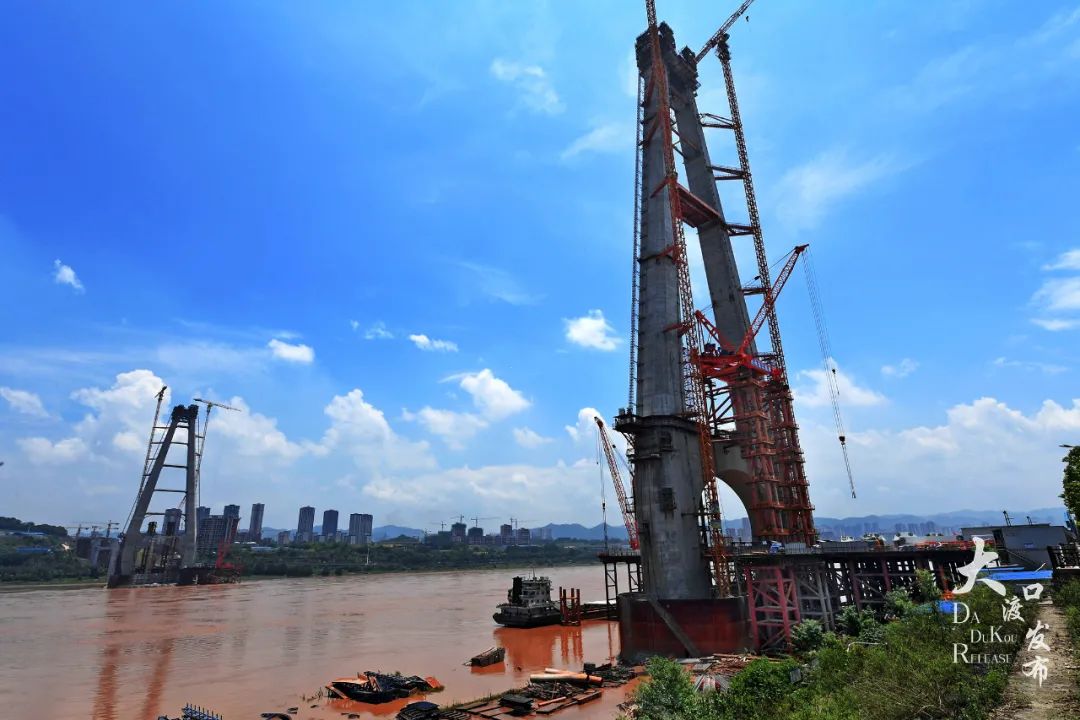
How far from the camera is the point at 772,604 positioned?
137ft

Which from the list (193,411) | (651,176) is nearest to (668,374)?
(651,176)

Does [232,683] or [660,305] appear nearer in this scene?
[232,683]

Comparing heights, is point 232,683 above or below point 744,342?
below

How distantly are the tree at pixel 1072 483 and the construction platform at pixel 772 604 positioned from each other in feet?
30.1

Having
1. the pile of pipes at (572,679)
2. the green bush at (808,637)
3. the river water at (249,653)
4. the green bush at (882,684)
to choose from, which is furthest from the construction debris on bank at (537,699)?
the green bush at (882,684)

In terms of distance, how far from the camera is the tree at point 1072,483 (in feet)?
103

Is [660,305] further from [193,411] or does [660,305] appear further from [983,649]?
[193,411]

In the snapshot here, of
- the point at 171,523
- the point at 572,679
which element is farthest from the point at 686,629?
the point at 171,523

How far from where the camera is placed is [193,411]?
152250 mm

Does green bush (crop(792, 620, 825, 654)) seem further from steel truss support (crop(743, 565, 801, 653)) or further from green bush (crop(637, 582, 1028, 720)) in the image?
green bush (crop(637, 582, 1028, 720))

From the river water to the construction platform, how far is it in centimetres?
796

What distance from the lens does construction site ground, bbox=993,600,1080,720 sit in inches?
543

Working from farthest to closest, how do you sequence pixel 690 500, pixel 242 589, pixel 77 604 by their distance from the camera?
pixel 242 589 → pixel 77 604 → pixel 690 500

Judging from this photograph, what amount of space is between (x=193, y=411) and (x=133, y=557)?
128 feet
